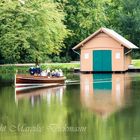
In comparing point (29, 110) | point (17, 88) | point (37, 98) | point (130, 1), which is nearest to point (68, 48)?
point (130, 1)

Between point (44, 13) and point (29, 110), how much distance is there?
1238 inches

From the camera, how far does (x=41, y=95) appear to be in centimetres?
3038

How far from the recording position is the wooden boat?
35.9 meters

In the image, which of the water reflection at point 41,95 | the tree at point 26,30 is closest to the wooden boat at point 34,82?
the water reflection at point 41,95

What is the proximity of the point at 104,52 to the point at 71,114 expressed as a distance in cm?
3149

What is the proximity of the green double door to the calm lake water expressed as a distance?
18101 mm

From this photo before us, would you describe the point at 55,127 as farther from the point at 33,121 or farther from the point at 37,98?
the point at 37,98

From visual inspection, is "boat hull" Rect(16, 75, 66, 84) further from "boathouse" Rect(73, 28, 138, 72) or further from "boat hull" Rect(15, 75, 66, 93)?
"boathouse" Rect(73, 28, 138, 72)

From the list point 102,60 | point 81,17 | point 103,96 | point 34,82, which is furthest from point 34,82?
point 81,17

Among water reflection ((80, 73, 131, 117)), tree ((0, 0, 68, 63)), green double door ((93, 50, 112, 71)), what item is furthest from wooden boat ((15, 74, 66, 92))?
green double door ((93, 50, 112, 71))

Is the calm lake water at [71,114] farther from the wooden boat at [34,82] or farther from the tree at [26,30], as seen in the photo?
the tree at [26,30]

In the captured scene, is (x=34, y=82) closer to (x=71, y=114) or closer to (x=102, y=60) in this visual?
(x=71, y=114)

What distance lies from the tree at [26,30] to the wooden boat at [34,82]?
1418cm

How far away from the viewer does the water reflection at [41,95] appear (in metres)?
27.3
